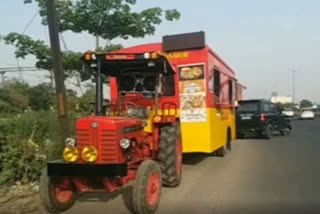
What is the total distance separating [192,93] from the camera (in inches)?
536

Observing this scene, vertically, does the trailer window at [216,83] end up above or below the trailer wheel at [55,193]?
above

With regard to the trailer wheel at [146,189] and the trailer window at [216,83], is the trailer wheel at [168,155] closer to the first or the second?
the trailer wheel at [146,189]

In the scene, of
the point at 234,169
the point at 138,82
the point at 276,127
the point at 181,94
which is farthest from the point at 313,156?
the point at 276,127

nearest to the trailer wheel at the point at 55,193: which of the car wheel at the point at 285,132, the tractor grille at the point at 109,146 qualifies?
the tractor grille at the point at 109,146

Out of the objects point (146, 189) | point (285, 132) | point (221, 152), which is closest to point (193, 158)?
point (221, 152)

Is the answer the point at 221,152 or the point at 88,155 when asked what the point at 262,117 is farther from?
the point at 88,155

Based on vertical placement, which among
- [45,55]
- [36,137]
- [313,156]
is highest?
[45,55]

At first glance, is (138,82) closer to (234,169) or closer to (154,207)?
(154,207)

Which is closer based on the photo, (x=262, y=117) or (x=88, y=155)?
(x=88, y=155)

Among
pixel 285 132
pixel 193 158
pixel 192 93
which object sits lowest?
pixel 285 132

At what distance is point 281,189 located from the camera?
10.6 meters

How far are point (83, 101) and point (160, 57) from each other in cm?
988

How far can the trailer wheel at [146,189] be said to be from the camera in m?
8.02

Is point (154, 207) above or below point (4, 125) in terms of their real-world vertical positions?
below
